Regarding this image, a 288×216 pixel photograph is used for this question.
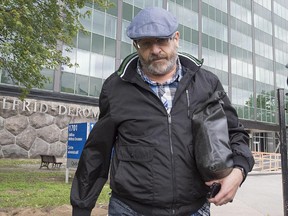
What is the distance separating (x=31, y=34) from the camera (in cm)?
917

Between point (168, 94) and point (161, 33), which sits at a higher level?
point (161, 33)

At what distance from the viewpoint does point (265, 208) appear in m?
7.06

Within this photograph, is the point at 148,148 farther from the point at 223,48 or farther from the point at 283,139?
the point at 223,48

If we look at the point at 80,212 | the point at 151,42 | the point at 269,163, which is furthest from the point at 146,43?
the point at 269,163

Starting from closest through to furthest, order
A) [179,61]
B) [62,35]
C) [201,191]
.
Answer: [201,191] < [179,61] < [62,35]

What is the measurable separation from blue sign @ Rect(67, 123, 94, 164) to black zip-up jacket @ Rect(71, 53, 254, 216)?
7.96m

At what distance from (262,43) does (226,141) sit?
132 ft

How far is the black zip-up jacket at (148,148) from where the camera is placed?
1.62 meters

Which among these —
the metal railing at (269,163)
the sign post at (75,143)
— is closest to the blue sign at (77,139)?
the sign post at (75,143)

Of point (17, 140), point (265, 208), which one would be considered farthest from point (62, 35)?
point (17, 140)

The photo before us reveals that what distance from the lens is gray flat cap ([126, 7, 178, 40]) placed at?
66.9 inches

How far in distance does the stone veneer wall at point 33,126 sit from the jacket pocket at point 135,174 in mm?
16988

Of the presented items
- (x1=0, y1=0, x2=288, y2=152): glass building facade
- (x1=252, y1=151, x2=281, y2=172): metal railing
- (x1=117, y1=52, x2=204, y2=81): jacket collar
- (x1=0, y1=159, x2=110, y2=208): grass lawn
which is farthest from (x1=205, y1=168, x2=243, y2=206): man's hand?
(x1=0, y1=0, x2=288, y2=152): glass building facade

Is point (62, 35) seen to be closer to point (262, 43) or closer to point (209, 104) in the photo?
point (209, 104)
